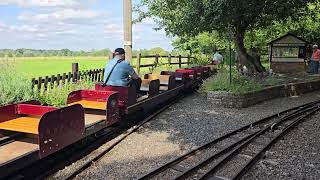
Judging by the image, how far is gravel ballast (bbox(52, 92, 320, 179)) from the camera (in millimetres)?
6621

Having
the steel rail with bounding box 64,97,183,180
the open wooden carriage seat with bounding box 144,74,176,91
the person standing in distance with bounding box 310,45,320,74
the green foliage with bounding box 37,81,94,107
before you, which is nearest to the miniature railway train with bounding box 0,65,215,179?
the steel rail with bounding box 64,97,183,180

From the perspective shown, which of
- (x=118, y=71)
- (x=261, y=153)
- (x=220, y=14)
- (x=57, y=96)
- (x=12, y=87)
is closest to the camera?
(x=261, y=153)

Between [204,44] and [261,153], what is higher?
[204,44]

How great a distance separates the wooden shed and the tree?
2080 millimetres

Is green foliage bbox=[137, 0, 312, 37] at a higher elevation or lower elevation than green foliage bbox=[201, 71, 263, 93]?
higher

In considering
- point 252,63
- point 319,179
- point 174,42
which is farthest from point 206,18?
point 174,42

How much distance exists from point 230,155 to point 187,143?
123 cm

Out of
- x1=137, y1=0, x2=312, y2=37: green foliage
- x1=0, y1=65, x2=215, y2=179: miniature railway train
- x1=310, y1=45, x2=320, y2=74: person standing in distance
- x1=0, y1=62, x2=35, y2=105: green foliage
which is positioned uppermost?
x1=137, y1=0, x2=312, y2=37: green foliage

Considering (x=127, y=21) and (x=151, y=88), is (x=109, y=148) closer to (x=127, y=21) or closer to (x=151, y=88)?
(x=151, y=88)

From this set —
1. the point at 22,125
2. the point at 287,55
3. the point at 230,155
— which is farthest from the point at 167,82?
the point at 287,55

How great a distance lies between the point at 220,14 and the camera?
14625mm

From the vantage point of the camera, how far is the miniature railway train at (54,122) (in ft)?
18.7

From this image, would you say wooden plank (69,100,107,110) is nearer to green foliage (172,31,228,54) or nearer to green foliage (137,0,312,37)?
green foliage (137,0,312,37)

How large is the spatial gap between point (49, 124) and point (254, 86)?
10160 millimetres
